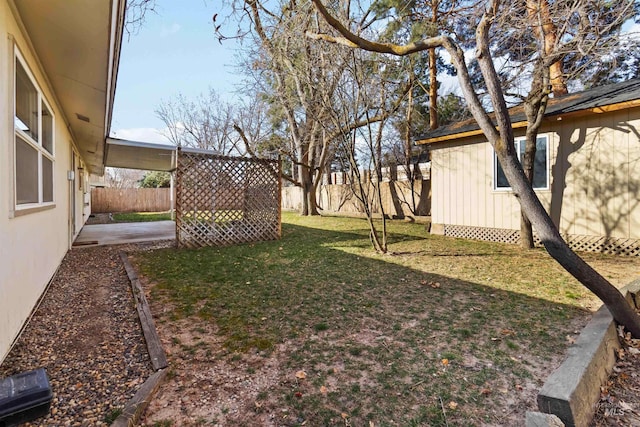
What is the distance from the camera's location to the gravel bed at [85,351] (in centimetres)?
187

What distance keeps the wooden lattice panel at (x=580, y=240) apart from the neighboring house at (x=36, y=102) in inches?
297

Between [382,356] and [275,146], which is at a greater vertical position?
[275,146]

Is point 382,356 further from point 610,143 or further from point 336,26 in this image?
point 610,143

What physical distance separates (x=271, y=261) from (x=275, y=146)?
1382 centimetres

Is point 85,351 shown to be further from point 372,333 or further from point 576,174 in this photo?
point 576,174

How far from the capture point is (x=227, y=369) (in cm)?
230

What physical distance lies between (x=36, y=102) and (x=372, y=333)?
4.43 m

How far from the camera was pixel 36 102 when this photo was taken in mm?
3811

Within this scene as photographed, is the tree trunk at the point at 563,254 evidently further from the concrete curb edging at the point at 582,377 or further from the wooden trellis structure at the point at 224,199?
the wooden trellis structure at the point at 224,199

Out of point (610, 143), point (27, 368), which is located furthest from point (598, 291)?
point (610, 143)

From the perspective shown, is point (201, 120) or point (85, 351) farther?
point (201, 120)

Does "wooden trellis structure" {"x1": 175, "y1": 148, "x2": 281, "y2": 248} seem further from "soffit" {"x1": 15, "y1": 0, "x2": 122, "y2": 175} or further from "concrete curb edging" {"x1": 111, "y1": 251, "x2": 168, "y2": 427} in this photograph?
"concrete curb edging" {"x1": 111, "y1": 251, "x2": 168, "y2": 427}

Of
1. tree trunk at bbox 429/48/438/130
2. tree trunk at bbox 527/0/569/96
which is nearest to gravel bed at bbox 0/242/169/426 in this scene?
tree trunk at bbox 527/0/569/96

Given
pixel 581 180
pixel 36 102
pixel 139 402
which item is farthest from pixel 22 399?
pixel 581 180
